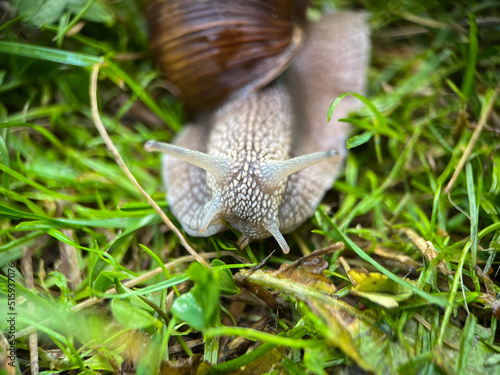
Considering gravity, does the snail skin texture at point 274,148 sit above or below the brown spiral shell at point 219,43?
below

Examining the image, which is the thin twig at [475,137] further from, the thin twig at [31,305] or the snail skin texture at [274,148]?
the thin twig at [31,305]

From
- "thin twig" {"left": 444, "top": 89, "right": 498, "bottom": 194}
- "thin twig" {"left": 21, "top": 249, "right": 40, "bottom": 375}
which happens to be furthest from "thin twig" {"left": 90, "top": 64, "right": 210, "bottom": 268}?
"thin twig" {"left": 444, "top": 89, "right": 498, "bottom": 194}

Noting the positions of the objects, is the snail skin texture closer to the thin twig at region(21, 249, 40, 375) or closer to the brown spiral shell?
the brown spiral shell

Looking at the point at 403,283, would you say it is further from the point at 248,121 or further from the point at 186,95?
the point at 186,95

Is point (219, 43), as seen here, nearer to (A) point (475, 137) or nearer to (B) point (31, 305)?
(A) point (475, 137)

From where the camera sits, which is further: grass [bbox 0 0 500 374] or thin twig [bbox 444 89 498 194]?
thin twig [bbox 444 89 498 194]

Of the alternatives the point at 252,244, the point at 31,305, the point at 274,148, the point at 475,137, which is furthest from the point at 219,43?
the point at 31,305

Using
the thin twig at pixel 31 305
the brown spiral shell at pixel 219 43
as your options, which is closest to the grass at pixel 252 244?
the thin twig at pixel 31 305
